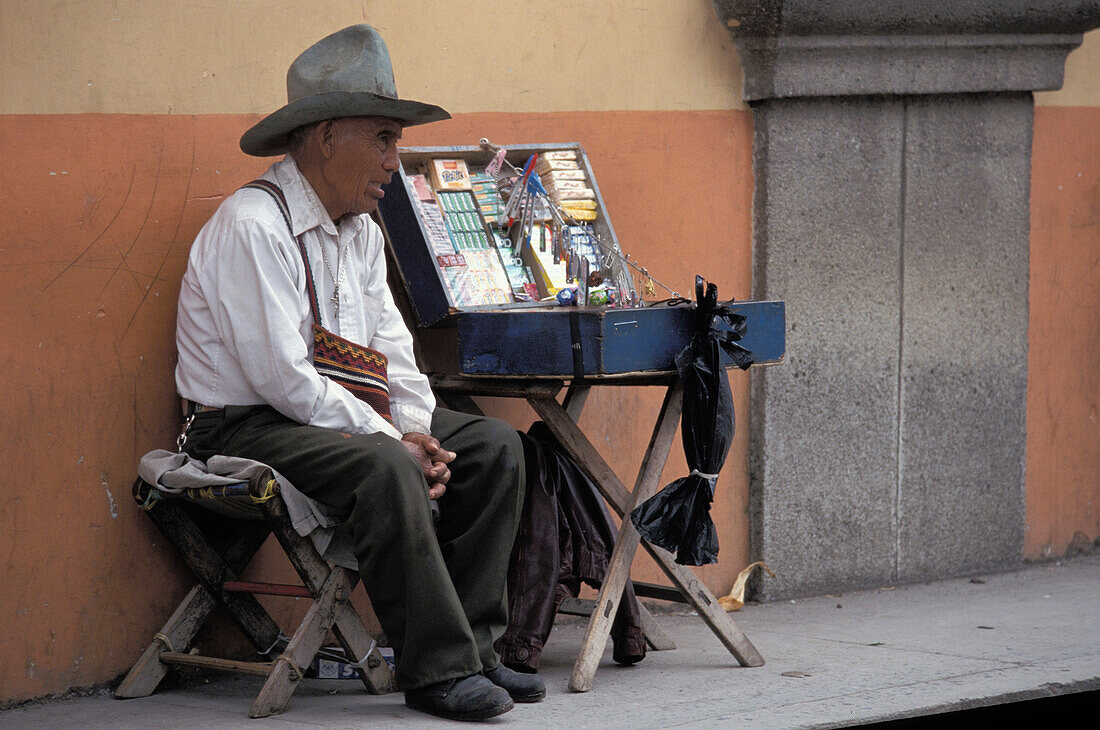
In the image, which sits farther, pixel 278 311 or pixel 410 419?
pixel 410 419

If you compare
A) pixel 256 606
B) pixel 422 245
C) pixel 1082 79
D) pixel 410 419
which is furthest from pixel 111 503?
pixel 1082 79

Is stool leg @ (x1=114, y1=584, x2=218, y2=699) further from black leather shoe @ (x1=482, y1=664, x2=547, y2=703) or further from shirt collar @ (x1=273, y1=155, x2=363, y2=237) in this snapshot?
shirt collar @ (x1=273, y1=155, x2=363, y2=237)

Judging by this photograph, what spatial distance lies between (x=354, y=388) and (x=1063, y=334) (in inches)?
136

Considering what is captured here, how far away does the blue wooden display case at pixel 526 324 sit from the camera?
3.58 metres

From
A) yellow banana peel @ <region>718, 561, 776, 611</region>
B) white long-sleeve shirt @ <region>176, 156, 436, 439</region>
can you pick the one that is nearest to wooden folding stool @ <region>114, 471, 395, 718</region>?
white long-sleeve shirt @ <region>176, 156, 436, 439</region>

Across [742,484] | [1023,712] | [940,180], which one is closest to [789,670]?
[1023,712]

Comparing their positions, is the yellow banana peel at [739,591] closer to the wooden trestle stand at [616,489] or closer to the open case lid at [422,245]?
the wooden trestle stand at [616,489]

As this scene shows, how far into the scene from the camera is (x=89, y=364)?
359 centimetres

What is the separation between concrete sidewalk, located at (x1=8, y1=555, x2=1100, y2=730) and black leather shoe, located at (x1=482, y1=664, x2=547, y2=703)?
4cm

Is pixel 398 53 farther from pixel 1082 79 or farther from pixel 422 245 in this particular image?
pixel 1082 79

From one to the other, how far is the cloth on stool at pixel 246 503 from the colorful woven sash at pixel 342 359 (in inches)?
12.9

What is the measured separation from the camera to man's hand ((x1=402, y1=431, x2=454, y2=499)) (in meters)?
3.53

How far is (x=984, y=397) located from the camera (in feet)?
18.0

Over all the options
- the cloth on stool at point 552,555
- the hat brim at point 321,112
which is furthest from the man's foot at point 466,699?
the hat brim at point 321,112
